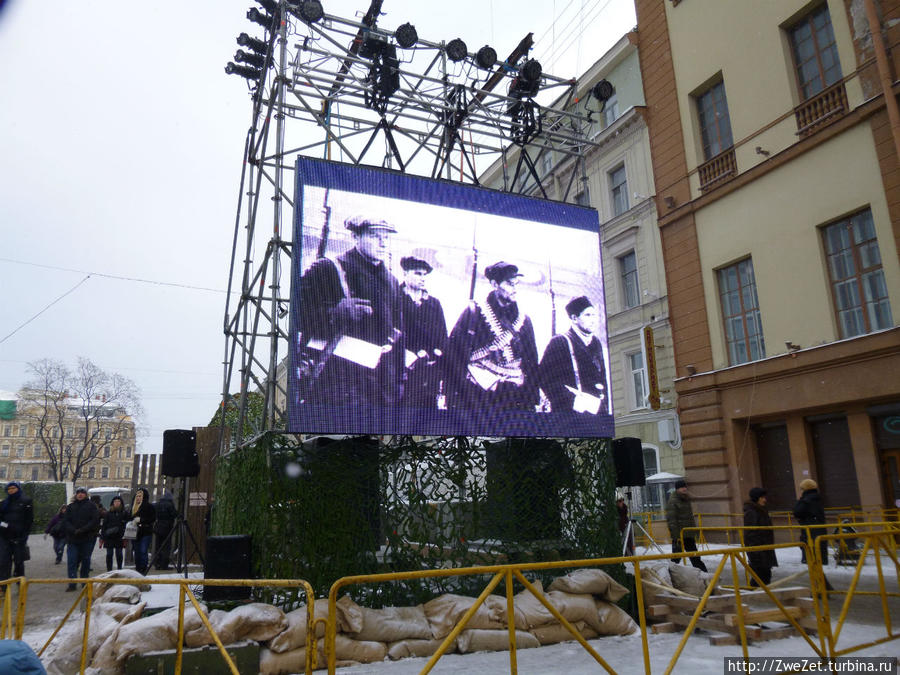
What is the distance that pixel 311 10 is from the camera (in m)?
10.1

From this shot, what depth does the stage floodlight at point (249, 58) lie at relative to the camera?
37.5 ft

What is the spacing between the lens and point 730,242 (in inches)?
666

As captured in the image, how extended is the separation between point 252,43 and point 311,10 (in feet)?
5.67

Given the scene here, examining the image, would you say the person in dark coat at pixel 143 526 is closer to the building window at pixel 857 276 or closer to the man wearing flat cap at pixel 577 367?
the man wearing flat cap at pixel 577 367

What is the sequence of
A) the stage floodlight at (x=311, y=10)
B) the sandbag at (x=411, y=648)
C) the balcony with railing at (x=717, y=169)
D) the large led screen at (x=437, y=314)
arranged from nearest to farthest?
the sandbag at (x=411, y=648), the large led screen at (x=437, y=314), the stage floodlight at (x=311, y=10), the balcony with railing at (x=717, y=169)

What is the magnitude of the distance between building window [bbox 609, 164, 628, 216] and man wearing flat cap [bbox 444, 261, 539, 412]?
14.9m

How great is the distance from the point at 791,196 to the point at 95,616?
15710 millimetres

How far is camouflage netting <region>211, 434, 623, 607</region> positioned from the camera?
26.2 feet

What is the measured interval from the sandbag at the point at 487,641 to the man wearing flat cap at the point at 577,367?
3571 millimetres

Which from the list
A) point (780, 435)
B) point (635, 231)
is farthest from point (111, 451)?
point (780, 435)

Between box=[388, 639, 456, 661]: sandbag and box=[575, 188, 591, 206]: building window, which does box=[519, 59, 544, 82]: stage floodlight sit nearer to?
box=[575, 188, 591, 206]: building window

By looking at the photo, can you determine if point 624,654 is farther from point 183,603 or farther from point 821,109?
point 821,109

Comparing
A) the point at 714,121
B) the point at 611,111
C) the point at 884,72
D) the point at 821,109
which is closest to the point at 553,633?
the point at 884,72

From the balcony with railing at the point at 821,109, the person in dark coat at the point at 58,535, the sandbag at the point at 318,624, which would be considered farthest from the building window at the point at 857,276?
the person in dark coat at the point at 58,535
